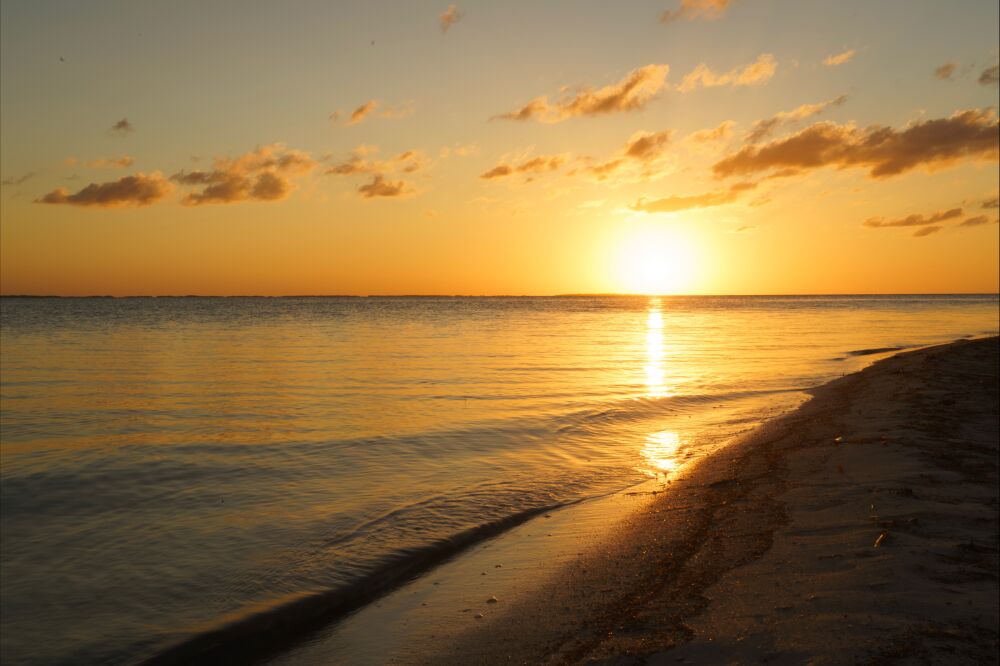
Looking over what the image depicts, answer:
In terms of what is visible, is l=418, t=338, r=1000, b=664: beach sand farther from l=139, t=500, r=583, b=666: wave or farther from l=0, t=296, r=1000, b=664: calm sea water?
l=0, t=296, r=1000, b=664: calm sea water

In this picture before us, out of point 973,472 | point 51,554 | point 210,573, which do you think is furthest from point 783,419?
point 51,554

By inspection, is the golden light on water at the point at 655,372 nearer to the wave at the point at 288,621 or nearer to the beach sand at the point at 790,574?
the beach sand at the point at 790,574

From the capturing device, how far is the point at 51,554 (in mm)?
8023

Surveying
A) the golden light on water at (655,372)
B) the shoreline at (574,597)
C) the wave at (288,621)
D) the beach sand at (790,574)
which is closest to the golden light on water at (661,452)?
the beach sand at (790,574)

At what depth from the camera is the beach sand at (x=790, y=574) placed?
4688mm

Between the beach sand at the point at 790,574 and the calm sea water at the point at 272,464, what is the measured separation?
2200 millimetres

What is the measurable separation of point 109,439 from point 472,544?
33.7ft

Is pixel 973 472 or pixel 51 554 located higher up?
pixel 973 472

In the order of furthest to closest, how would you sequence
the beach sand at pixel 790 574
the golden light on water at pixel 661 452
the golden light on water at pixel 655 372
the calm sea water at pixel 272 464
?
the golden light on water at pixel 655 372
the golden light on water at pixel 661 452
the calm sea water at pixel 272 464
the beach sand at pixel 790 574

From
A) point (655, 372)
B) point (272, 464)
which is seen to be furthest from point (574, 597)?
point (655, 372)

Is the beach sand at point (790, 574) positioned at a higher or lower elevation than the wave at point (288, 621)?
higher

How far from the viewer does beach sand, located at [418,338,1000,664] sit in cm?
469

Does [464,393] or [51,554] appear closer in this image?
[51,554]

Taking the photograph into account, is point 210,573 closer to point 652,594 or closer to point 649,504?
point 652,594
